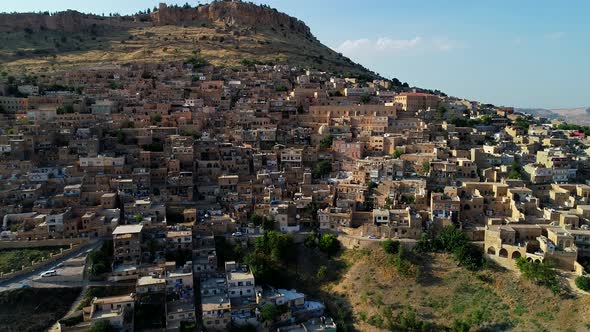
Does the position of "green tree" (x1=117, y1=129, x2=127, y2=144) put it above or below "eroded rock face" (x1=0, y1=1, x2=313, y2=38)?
below

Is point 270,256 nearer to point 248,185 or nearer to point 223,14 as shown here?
point 248,185

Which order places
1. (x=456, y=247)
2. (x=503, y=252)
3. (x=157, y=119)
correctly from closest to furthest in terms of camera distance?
(x=503, y=252) < (x=456, y=247) < (x=157, y=119)

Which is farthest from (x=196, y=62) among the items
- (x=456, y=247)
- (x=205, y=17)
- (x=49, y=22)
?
(x=456, y=247)

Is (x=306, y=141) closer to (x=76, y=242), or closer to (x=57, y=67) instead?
(x=76, y=242)

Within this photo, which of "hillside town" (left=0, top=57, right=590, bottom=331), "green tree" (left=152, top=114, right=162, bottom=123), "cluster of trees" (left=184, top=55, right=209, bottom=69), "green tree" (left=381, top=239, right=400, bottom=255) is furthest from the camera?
"cluster of trees" (left=184, top=55, right=209, bottom=69)

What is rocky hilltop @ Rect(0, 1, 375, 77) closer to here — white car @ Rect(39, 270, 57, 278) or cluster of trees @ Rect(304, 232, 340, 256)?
white car @ Rect(39, 270, 57, 278)

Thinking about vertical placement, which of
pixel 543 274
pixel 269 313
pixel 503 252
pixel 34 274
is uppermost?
pixel 503 252

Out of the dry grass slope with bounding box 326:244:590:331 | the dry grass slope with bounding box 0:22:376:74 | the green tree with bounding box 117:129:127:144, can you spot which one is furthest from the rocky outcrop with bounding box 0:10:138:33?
the dry grass slope with bounding box 326:244:590:331

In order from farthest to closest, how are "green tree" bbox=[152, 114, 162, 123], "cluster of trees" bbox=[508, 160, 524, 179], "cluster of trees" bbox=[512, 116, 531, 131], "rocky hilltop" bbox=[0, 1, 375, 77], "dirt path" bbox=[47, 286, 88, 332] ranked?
1. "rocky hilltop" bbox=[0, 1, 375, 77]
2. "cluster of trees" bbox=[512, 116, 531, 131]
3. "green tree" bbox=[152, 114, 162, 123]
4. "cluster of trees" bbox=[508, 160, 524, 179]
5. "dirt path" bbox=[47, 286, 88, 332]
